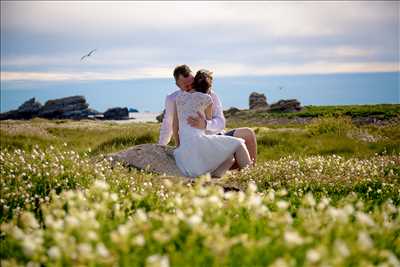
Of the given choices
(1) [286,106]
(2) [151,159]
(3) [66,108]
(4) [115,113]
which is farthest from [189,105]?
(4) [115,113]

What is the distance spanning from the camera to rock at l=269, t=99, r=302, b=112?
61.1 metres

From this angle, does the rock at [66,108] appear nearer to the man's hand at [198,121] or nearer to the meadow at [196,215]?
the man's hand at [198,121]

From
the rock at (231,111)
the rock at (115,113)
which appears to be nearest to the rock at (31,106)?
the rock at (115,113)

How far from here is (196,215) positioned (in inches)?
186

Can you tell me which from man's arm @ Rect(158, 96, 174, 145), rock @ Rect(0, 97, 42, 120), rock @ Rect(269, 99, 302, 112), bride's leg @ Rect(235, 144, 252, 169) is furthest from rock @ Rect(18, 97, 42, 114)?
bride's leg @ Rect(235, 144, 252, 169)

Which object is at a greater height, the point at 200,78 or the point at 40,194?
the point at 200,78

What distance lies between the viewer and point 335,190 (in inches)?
391

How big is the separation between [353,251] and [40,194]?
17.1 ft

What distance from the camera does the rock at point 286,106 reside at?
200 ft

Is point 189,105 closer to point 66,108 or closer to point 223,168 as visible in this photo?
point 223,168

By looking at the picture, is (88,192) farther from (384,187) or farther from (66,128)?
(66,128)

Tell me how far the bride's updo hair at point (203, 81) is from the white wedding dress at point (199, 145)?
0.16 meters

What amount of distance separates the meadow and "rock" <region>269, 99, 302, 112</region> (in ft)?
148

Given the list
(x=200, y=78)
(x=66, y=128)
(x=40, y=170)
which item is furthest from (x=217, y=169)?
(x=66, y=128)
